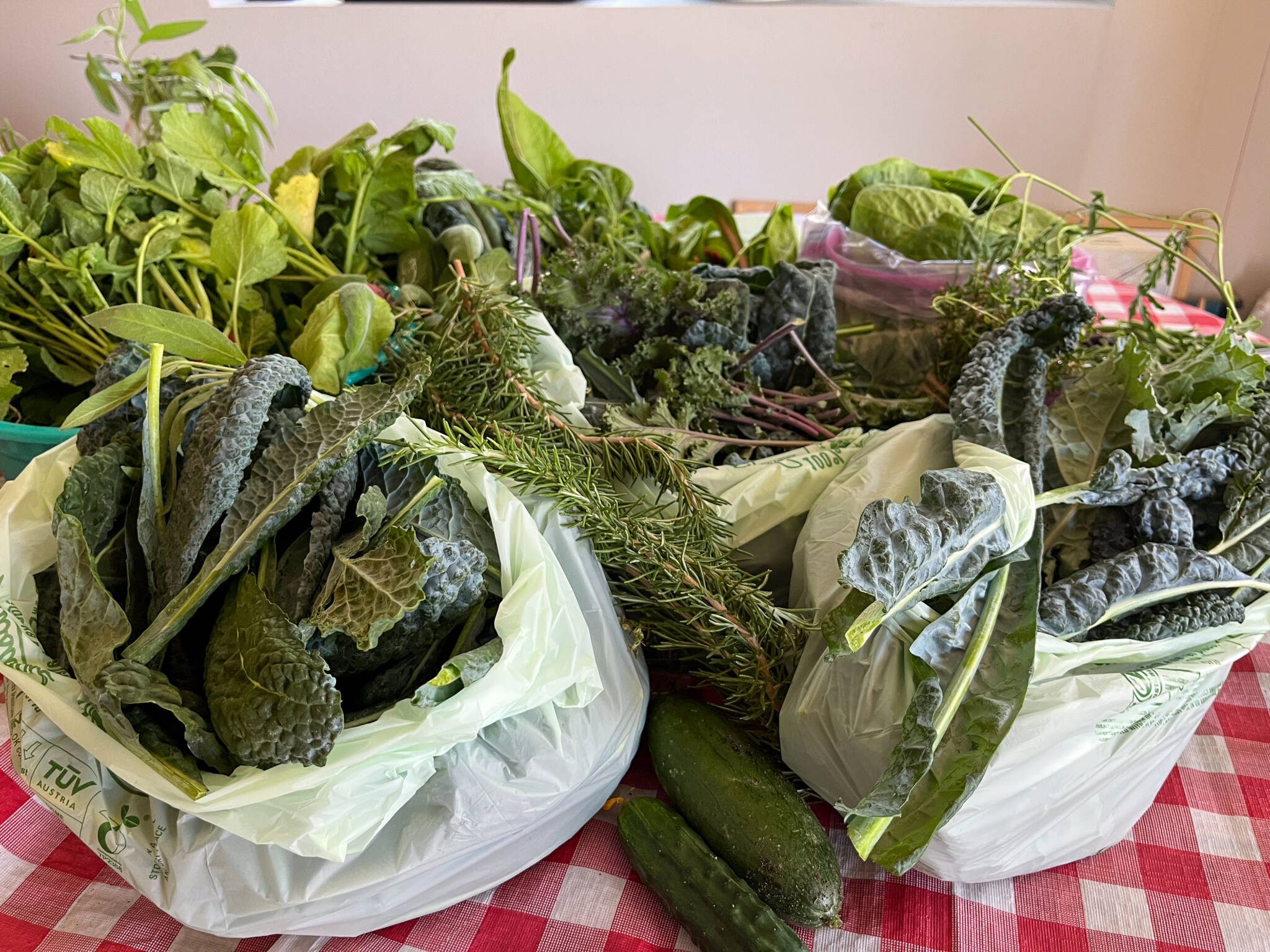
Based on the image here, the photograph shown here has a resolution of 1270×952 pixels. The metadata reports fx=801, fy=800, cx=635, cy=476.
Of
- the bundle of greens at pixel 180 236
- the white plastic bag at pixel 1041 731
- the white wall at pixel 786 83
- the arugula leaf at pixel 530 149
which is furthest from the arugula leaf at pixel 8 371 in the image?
the white wall at pixel 786 83

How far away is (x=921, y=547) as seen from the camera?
48 cm

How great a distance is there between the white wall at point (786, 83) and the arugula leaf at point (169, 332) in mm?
1560

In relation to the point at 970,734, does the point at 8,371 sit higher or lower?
higher

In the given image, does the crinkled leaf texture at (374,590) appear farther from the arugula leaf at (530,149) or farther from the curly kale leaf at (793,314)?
the arugula leaf at (530,149)

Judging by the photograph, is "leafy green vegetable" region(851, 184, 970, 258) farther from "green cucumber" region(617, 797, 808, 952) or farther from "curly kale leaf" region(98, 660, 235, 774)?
"curly kale leaf" region(98, 660, 235, 774)

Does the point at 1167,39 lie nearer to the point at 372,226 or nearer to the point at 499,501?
the point at 372,226

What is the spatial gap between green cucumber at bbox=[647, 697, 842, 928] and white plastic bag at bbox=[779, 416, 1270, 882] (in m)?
0.03

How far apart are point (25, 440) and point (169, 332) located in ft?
0.70

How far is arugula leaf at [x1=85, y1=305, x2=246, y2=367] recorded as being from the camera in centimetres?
59

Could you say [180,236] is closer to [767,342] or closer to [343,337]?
[343,337]

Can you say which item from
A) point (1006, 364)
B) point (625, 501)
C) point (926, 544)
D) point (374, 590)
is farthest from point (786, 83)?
point (374, 590)

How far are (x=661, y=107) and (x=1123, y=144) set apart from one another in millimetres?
1077

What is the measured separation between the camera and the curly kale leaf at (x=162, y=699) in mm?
420

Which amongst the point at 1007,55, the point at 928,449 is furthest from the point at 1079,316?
the point at 1007,55
